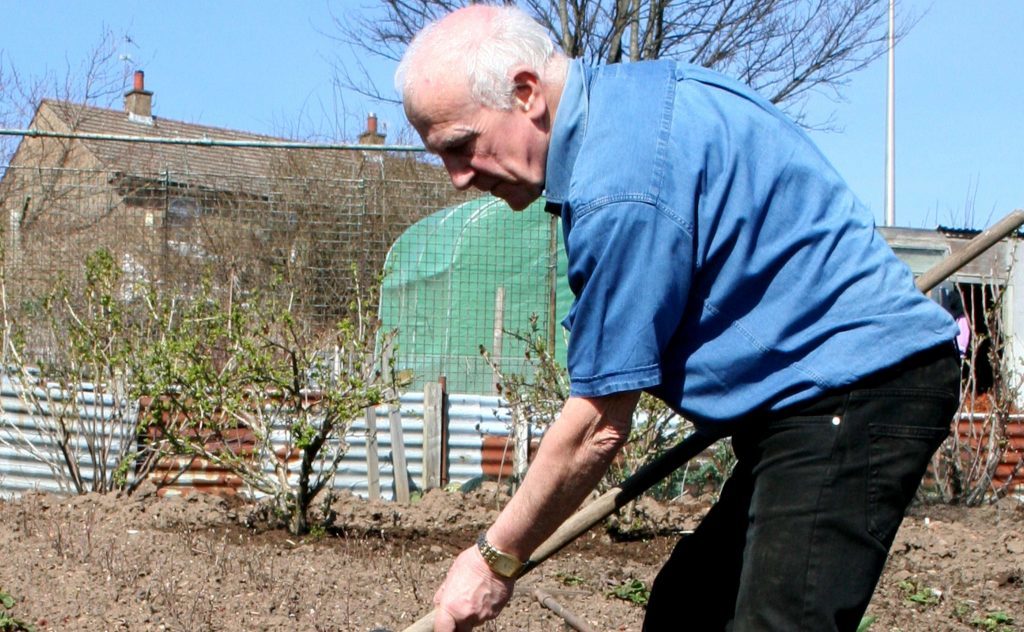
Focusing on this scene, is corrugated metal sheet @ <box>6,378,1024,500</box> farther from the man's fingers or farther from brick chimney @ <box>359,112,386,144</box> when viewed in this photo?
brick chimney @ <box>359,112,386,144</box>

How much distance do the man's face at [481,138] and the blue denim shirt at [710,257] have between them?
0.20ft

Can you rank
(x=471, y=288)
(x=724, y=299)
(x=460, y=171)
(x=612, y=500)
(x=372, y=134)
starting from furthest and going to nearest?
(x=372, y=134)
(x=471, y=288)
(x=612, y=500)
(x=460, y=171)
(x=724, y=299)

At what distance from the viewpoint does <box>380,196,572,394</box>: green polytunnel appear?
8242 millimetres

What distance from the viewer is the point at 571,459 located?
7.67ft

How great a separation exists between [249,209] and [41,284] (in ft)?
5.09

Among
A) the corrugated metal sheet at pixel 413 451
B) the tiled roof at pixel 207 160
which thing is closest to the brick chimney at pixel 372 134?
the tiled roof at pixel 207 160

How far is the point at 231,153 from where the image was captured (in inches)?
394

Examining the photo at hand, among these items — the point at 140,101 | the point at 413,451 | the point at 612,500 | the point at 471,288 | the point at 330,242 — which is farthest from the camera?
the point at 140,101

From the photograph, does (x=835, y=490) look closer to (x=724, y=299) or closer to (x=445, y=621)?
(x=724, y=299)

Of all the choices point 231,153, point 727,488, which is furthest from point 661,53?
point 727,488

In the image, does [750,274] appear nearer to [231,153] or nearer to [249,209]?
[249,209]

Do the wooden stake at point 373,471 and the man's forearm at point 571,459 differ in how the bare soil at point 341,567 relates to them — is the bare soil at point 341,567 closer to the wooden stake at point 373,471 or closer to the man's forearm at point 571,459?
the wooden stake at point 373,471

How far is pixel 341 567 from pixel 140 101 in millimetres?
23173

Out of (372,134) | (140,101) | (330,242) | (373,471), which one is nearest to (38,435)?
(373,471)
